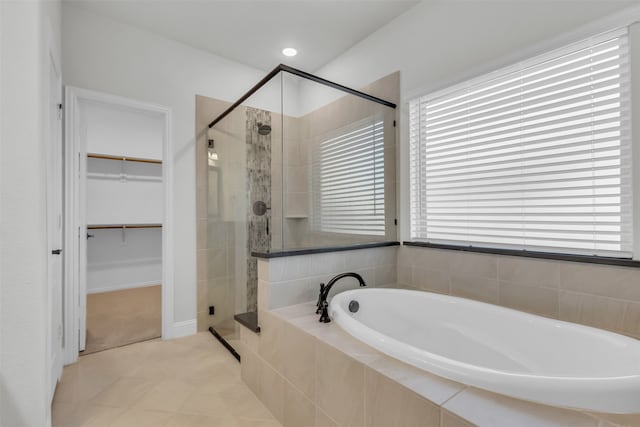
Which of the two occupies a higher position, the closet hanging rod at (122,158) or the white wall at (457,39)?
the white wall at (457,39)

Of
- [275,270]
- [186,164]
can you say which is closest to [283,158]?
[275,270]

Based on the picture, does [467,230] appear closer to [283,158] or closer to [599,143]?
[599,143]

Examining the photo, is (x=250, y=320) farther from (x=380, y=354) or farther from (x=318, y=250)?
(x=380, y=354)

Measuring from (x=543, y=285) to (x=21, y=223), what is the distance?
8.30 ft

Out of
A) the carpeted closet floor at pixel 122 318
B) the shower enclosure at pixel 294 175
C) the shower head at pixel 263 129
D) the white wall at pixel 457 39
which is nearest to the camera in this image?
the white wall at pixel 457 39

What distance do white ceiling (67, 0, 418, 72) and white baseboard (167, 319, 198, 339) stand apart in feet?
8.45

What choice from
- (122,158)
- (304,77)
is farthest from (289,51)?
(122,158)

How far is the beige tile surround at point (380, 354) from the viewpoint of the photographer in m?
0.85

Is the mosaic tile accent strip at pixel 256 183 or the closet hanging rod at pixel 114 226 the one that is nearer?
the mosaic tile accent strip at pixel 256 183

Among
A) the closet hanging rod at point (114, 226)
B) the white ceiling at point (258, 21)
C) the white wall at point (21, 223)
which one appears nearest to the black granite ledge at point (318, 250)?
the white wall at point (21, 223)

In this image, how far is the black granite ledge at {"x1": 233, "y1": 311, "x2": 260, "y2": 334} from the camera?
1823 millimetres

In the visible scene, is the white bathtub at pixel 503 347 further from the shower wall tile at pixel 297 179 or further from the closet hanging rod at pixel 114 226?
the closet hanging rod at pixel 114 226

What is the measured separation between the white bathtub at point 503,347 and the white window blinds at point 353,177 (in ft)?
2.18

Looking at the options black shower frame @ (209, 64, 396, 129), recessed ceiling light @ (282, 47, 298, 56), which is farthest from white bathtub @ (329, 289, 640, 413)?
recessed ceiling light @ (282, 47, 298, 56)
